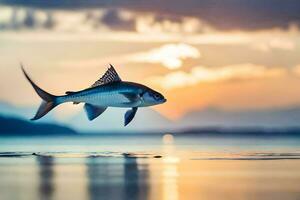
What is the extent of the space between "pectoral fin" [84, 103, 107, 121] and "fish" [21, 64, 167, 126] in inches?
3.8

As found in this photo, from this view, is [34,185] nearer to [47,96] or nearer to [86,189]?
[86,189]

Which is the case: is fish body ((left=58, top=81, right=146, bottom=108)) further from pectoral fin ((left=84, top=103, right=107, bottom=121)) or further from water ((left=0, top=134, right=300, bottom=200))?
water ((left=0, top=134, right=300, bottom=200))

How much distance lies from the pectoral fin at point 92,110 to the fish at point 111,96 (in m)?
0.10

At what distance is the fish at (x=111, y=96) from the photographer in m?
13.9

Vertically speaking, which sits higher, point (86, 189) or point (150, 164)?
point (150, 164)

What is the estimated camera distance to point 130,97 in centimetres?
1414

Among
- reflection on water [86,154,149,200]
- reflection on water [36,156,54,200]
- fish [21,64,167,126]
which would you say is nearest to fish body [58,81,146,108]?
fish [21,64,167,126]

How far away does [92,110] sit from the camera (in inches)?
568

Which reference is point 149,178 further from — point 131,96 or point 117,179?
point 131,96

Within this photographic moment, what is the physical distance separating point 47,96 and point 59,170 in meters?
1.20

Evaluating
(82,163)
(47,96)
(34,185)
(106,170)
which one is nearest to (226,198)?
(34,185)

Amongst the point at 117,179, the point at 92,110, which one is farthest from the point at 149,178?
the point at 92,110

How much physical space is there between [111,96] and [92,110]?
55 cm

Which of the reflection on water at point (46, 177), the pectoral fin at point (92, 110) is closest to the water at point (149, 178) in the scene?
the reflection on water at point (46, 177)
